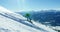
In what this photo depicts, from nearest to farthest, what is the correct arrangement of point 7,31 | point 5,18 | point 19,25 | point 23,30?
point 7,31 → point 23,30 → point 19,25 → point 5,18

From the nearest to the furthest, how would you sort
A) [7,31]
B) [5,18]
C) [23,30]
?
[7,31] → [23,30] → [5,18]

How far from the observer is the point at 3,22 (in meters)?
3.61

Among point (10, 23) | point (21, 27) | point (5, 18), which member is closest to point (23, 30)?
point (21, 27)

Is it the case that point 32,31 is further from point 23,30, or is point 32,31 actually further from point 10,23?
point 10,23

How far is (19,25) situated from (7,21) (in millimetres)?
281

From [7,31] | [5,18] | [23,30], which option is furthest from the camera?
[5,18]

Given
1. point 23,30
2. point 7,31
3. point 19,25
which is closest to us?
point 7,31

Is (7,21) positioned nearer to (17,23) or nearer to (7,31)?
(17,23)

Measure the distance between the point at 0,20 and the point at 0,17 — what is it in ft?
0.69

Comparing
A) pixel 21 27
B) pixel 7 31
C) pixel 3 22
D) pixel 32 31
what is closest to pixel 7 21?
pixel 3 22

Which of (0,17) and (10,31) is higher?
(0,17)

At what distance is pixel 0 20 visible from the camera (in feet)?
12.6

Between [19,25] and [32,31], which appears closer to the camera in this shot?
[32,31]

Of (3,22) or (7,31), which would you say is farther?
(3,22)
